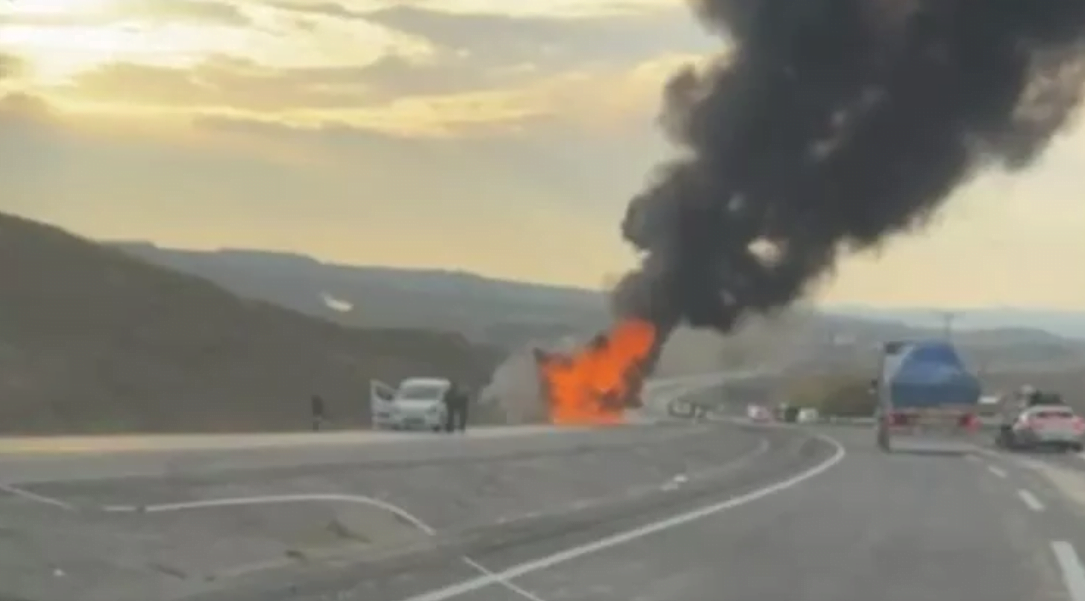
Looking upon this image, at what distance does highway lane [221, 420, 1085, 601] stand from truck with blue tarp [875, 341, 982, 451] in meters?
19.1

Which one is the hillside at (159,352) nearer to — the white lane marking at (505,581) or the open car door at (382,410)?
the open car door at (382,410)

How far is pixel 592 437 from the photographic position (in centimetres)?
4400

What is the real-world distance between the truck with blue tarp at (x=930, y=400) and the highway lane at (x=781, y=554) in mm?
19052

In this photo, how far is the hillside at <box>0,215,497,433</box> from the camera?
86250 millimetres

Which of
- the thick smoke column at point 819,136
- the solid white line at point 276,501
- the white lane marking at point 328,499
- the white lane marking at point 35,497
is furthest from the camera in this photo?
the thick smoke column at point 819,136

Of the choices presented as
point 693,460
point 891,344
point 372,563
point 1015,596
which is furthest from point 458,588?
point 891,344

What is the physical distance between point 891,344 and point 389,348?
81.6 m

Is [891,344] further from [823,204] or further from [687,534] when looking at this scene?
[687,534]

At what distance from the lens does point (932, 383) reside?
52969mm

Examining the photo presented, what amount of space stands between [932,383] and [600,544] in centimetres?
3351

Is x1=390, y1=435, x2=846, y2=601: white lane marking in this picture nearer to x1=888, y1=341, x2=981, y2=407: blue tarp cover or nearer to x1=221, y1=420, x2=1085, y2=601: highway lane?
x1=221, y1=420, x2=1085, y2=601: highway lane

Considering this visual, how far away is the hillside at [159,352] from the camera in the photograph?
283ft

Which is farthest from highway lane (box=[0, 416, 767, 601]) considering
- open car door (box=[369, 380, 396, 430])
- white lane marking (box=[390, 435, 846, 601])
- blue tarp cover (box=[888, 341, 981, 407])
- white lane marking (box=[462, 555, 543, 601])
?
open car door (box=[369, 380, 396, 430])

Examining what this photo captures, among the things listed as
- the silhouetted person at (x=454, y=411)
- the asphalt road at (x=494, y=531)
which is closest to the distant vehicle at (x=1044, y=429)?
the silhouetted person at (x=454, y=411)
